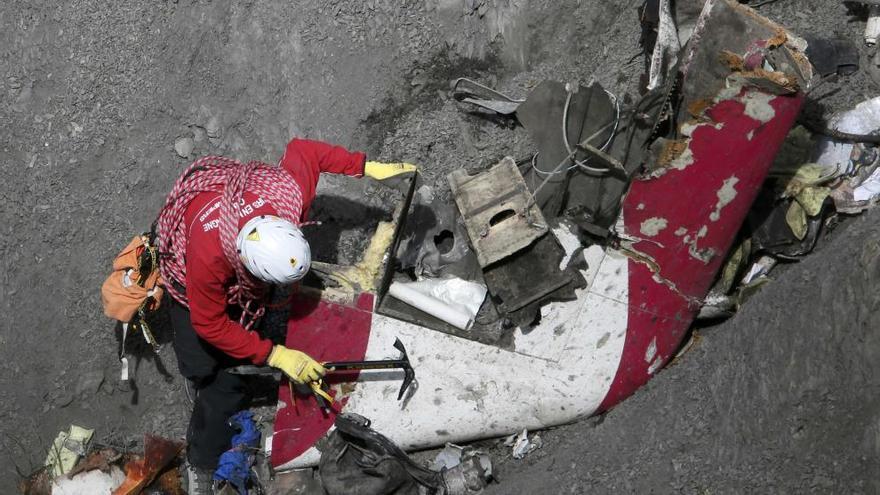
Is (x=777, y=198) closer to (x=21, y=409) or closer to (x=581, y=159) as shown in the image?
(x=581, y=159)

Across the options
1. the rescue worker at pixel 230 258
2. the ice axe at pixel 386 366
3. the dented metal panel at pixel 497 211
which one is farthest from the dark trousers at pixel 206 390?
the dented metal panel at pixel 497 211

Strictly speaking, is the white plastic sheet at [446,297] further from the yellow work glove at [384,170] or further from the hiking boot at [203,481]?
the hiking boot at [203,481]

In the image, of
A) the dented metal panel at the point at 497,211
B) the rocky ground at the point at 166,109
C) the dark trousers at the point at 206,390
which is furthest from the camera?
the rocky ground at the point at 166,109

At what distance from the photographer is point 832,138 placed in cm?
426

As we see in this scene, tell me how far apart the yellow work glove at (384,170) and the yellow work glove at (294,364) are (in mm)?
908

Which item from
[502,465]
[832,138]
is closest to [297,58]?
[502,465]

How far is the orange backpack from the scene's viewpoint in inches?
168

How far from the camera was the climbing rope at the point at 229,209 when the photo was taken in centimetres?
361

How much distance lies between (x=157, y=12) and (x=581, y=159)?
263 cm

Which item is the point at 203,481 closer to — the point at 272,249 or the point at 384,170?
the point at 272,249

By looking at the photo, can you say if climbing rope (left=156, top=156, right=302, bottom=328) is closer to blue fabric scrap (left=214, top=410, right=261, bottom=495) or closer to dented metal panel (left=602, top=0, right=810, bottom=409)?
blue fabric scrap (left=214, top=410, right=261, bottom=495)

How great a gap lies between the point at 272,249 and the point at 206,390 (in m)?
1.28

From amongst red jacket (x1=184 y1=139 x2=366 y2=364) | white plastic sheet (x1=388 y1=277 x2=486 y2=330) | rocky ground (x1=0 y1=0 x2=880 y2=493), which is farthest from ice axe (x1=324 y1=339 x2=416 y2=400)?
rocky ground (x1=0 y1=0 x2=880 y2=493)

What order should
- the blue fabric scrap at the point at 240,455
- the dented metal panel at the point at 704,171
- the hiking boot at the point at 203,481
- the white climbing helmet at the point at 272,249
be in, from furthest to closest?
1. the hiking boot at the point at 203,481
2. the blue fabric scrap at the point at 240,455
3. the dented metal panel at the point at 704,171
4. the white climbing helmet at the point at 272,249
